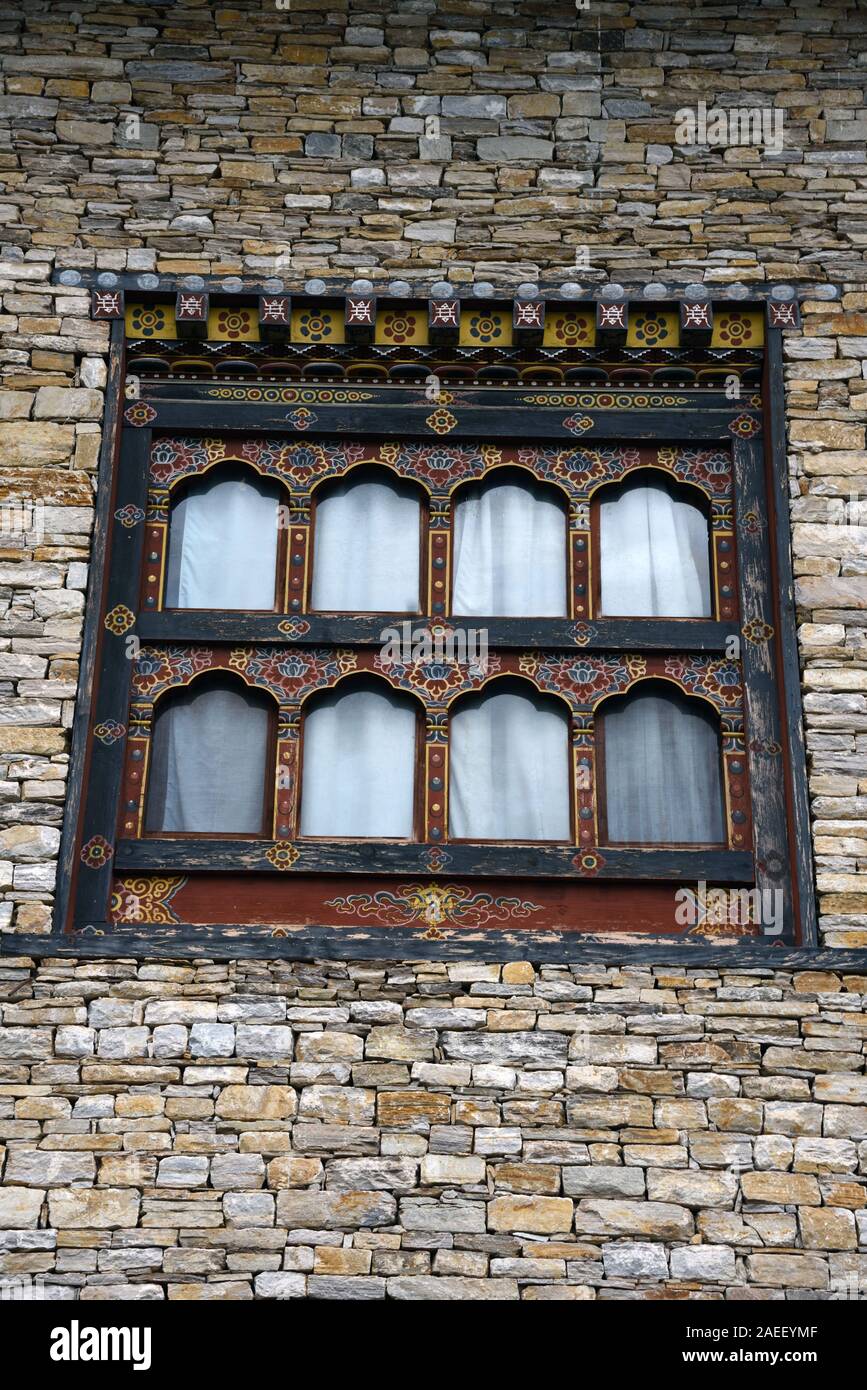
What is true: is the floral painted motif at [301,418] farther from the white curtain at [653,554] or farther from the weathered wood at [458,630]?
the white curtain at [653,554]

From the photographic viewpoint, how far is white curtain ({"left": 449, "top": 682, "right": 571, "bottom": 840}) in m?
9.51

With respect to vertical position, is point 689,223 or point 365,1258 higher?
point 689,223

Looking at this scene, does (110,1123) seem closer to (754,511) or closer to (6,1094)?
(6,1094)

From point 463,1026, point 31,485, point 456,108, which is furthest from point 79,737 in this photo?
point 456,108

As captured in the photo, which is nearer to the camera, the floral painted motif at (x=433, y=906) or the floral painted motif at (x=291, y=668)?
the floral painted motif at (x=433, y=906)

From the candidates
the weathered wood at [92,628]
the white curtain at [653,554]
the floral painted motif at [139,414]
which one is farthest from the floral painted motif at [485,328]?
the weathered wood at [92,628]

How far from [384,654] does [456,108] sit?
3400 millimetres

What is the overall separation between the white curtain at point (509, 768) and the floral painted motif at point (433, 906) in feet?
1.11

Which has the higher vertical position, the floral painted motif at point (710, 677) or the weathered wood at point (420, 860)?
the floral painted motif at point (710, 677)

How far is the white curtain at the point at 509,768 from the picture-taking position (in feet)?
31.2

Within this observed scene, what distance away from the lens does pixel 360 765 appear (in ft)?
31.6

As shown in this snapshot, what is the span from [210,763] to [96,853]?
77cm

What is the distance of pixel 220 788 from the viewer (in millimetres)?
9570

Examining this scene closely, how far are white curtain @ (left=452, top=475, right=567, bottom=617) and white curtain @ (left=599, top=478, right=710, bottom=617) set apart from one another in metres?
0.26
